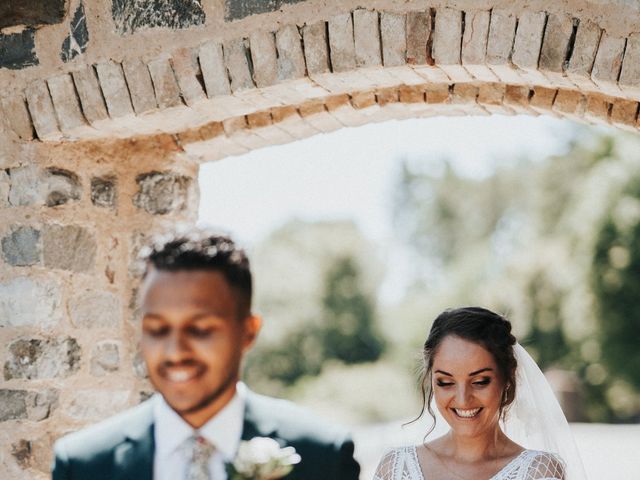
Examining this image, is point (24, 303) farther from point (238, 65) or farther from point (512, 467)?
point (512, 467)

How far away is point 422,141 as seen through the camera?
38.9 meters

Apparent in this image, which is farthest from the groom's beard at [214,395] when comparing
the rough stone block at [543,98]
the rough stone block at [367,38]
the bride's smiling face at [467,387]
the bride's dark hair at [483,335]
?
the rough stone block at [543,98]

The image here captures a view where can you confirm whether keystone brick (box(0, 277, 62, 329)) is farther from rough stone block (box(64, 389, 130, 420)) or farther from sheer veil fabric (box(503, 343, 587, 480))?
sheer veil fabric (box(503, 343, 587, 480))

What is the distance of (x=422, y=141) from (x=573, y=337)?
2137cm

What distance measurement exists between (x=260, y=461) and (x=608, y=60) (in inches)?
74.8

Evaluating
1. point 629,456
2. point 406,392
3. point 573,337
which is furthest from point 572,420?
point 629,456

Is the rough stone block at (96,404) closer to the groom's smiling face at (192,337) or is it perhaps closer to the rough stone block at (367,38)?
the rough stone block at (367,38)

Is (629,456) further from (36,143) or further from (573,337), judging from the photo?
(36,143)

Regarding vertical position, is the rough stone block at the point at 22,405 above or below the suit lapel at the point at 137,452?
below

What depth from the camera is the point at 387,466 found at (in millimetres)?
3369

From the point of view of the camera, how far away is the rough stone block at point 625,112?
11.4ft

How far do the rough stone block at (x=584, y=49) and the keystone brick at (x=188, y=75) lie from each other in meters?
1.25

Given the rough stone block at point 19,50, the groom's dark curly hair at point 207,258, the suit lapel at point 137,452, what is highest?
the rough stone block at point 19,50

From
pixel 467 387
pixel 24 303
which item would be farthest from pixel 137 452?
pixel 24 303
